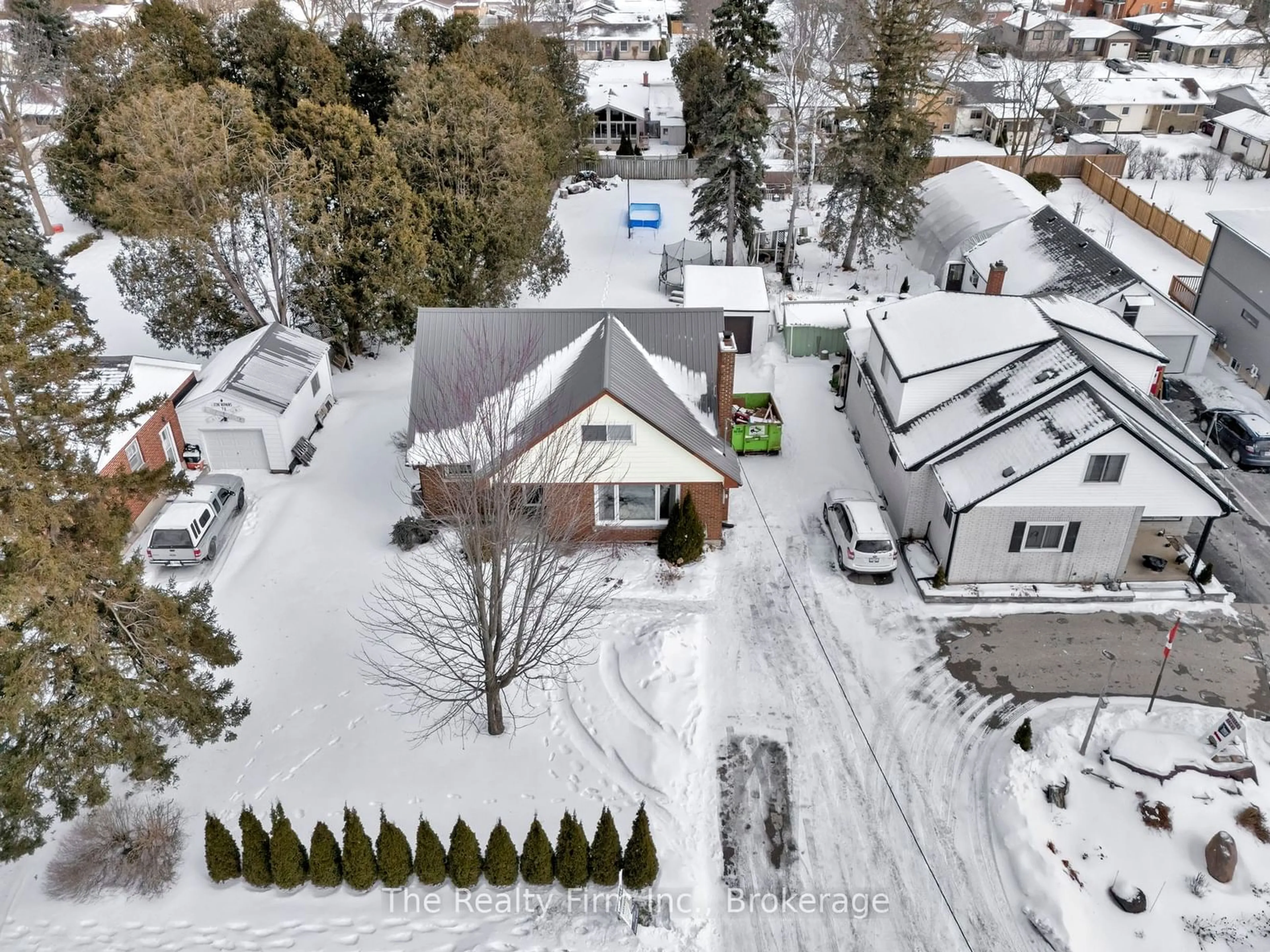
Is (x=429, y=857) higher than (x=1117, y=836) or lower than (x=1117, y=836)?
higher

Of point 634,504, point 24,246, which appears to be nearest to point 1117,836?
point 634,504

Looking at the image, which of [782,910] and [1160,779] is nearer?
[782,910]

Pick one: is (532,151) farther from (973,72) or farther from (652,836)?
(973,72)

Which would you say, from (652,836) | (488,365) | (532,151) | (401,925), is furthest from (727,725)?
(532,151)

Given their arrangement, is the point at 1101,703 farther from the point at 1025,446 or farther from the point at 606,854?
the point at 606,854

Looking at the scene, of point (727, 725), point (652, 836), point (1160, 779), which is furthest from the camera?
point (727, 725)

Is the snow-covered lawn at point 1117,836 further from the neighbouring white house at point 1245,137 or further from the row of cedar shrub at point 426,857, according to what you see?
the neighbouring white house at point 1245,137

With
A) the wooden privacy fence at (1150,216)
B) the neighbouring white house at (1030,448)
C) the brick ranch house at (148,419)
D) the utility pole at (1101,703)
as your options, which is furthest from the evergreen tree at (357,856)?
the wooden privacy fence at (1150,216)
